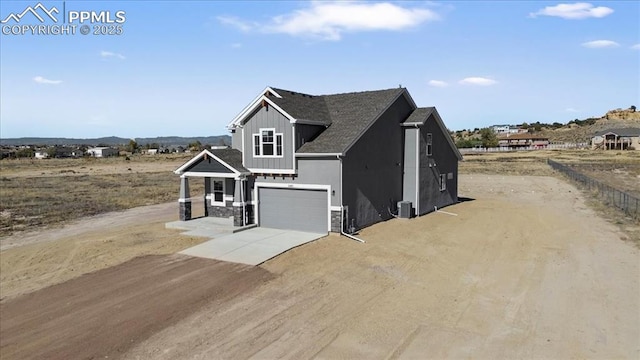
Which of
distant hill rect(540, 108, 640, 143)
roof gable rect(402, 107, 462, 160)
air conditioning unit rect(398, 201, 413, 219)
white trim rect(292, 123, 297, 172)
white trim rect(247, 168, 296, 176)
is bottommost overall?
air conditioning unit rect(398, 201, 413, 219)

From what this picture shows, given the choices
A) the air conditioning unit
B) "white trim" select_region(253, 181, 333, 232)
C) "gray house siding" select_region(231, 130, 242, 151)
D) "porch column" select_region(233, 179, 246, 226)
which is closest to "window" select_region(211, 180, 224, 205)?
"gray house siding" select_region(231, 130, 242, 151)

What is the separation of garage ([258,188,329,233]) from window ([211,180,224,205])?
140 inches

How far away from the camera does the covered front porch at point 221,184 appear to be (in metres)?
21.7

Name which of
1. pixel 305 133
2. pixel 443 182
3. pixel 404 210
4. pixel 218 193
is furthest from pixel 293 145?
pixel 443 182

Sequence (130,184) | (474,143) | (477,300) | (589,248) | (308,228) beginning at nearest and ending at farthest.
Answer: (477,300), (589,248), (308,228), (130,184), (474,143)

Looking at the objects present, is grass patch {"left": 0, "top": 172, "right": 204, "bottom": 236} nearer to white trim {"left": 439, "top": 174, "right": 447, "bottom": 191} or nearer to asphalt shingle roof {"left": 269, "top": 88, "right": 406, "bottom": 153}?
asphalt shingle roof {"left": 269, "top": 88, "right": 406, "bottom": 153}

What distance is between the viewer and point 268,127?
71.9 feet

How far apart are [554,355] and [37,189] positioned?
166 ft

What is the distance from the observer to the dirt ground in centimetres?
992

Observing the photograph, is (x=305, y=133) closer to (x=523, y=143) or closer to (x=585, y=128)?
(x=523, y=143)

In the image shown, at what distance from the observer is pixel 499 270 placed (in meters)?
15.2

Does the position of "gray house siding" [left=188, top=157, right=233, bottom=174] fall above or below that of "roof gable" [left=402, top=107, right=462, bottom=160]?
below

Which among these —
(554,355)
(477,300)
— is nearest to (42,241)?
(477,300)

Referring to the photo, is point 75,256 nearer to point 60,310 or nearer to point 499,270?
point 60,310
